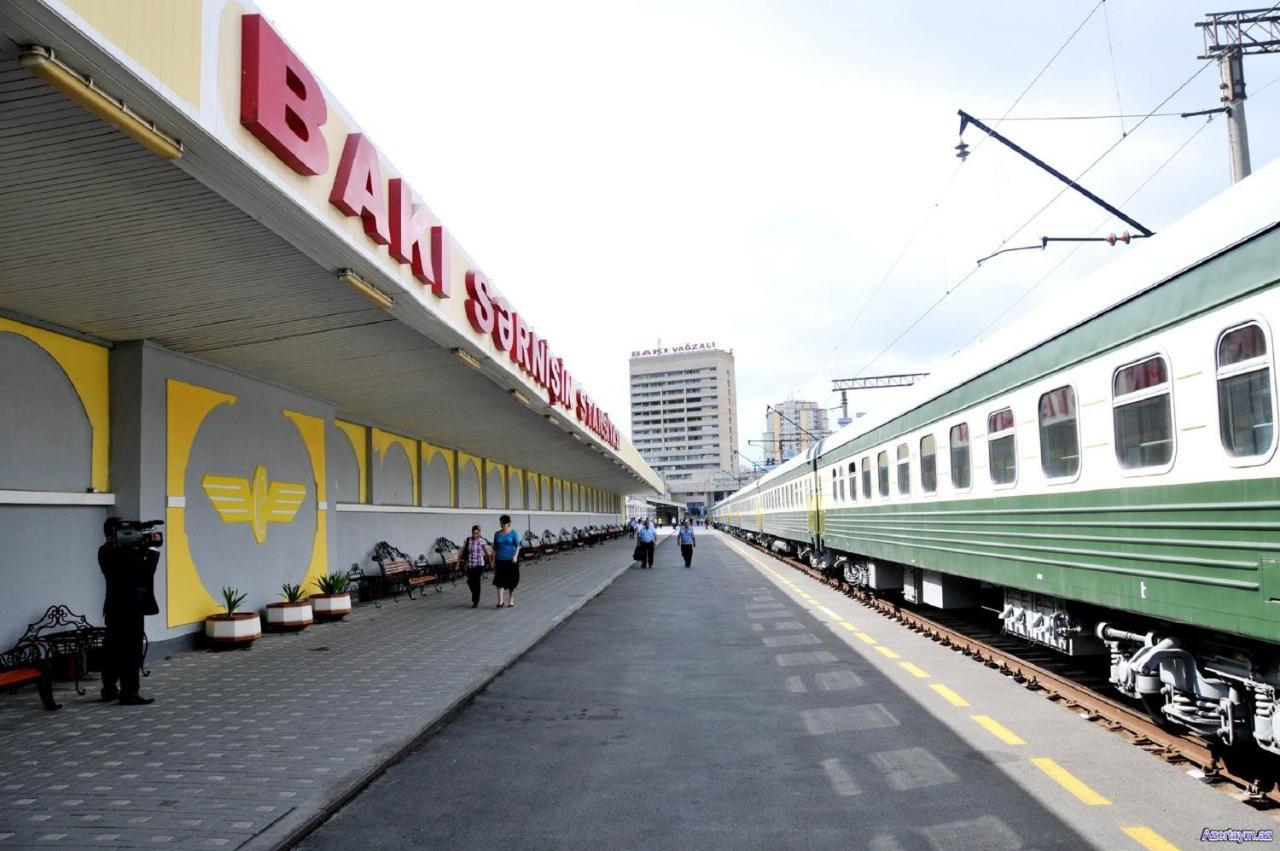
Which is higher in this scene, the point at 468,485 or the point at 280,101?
the point at 280,101

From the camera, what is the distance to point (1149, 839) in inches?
176

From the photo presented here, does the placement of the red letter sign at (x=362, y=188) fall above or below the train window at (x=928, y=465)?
above

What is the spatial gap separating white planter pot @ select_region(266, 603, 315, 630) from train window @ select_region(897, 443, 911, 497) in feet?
29.3

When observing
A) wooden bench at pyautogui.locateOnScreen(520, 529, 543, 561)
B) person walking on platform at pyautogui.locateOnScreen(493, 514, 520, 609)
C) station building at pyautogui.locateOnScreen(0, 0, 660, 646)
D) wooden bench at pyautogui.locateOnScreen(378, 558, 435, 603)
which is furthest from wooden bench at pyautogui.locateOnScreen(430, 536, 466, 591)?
wooden bench at pyautogui.locateOnScreen(520, 529, 543, 561)

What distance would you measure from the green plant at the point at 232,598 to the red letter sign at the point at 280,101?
22.1ft

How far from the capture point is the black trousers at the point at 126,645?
7.93m

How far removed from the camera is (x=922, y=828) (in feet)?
15.5

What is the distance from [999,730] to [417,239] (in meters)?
7.34

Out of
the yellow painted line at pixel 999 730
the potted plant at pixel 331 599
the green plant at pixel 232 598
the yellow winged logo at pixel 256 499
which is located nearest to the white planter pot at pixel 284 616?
the green plant at pixel 232 598

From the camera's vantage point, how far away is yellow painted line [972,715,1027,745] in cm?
643

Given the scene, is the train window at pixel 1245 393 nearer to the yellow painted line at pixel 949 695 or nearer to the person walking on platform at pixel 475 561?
the yellow painted line at pixel 949 695

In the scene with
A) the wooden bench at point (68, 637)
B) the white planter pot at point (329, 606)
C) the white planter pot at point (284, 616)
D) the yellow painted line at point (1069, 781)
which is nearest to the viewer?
the yellow painted line at point (1069, 781)

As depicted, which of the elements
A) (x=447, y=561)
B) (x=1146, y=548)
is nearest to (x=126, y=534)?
(x=1146, y=548)

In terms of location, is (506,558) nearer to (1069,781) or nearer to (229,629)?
(229,629)
